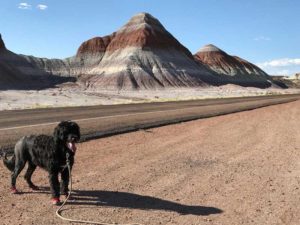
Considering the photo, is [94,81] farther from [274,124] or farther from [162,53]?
[274,124]

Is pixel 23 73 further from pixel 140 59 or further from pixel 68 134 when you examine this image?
pixel 68 134

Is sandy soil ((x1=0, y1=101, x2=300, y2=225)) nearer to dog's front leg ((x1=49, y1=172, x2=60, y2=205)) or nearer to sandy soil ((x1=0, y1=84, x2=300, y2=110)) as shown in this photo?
dog's front leg ((x1=49, y1=172, x2=60, y2=205))

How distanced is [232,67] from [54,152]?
176m

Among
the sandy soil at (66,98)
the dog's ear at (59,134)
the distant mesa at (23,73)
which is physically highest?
the distant mesa at (23,73)

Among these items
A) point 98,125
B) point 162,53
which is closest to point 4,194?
point 98,125

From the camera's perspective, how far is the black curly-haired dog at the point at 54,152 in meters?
7.83

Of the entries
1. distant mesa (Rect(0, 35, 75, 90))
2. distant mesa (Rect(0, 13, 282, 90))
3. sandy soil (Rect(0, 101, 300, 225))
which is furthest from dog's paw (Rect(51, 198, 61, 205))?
distant mesa (Rect(0, 35, 75, 90))

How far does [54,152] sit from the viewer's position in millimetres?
7961

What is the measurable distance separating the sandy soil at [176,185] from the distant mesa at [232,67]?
150807 millimetres

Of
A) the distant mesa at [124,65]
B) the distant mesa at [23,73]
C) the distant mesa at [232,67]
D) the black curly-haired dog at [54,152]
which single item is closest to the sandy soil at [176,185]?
the black curly-haired dog at [54,152]

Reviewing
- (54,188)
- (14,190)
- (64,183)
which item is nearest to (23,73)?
(14,190)

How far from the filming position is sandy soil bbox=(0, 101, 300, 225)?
7625mm

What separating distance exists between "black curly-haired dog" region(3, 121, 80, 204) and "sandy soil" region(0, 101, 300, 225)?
0.37 metres

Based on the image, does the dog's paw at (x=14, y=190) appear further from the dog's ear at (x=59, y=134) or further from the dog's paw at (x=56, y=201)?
the dog's ear at (x=59, y=134)
